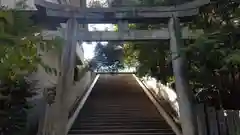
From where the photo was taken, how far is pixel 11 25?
6.47 meters

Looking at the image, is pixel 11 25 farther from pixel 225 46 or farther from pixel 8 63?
pixel 225 46

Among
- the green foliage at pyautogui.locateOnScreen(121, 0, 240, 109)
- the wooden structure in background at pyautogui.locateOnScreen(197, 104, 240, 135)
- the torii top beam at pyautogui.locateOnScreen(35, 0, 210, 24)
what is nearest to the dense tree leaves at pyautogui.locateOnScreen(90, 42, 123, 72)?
the green foliage at pyautogui.locateOnScreen(121, 0, 240, 109)

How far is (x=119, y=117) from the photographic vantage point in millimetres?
9789

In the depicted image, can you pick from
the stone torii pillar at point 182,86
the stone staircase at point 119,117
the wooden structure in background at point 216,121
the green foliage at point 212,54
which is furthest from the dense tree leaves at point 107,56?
the wooden structure in background at point 216,121

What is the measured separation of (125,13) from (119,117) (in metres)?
3.39

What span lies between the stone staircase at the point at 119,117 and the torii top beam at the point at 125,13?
3.01 metres

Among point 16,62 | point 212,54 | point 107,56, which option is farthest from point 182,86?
point 107,56

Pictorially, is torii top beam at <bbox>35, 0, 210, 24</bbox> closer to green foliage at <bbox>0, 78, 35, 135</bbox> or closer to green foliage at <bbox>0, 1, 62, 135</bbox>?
green foliage at <bbox>0, 1, 62, 135</bbox>

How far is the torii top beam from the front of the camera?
8258 mm

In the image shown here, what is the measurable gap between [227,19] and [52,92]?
Result: 19.4 feet

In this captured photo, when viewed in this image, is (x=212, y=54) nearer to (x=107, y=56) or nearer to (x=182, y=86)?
(x=182, y=86)

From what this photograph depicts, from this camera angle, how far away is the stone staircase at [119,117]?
27.7 ft

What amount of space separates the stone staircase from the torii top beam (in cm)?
301

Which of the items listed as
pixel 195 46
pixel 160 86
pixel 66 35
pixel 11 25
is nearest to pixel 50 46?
pixel 11 25
